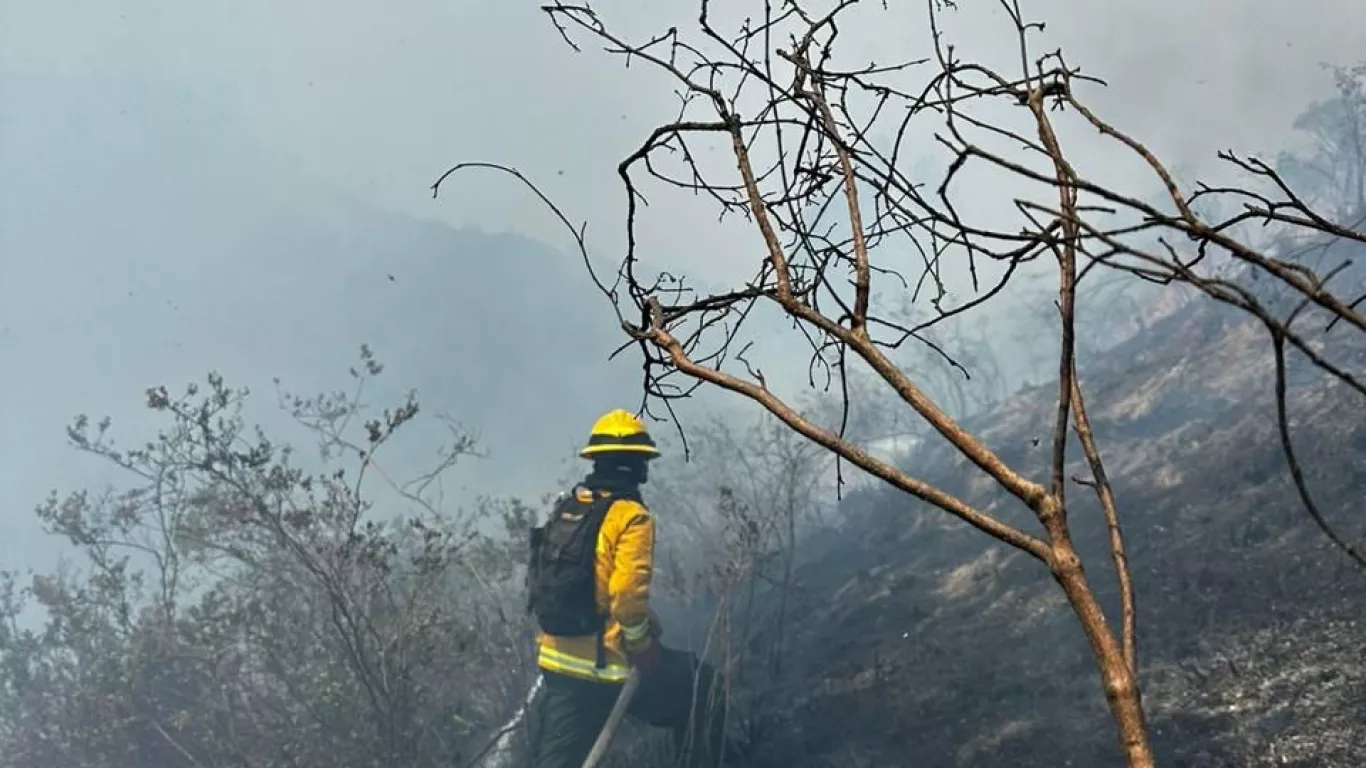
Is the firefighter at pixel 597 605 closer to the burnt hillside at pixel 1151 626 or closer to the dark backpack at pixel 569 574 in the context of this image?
the dark backpack at pixel 569 574

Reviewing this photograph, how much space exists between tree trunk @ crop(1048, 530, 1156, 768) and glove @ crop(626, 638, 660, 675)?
5.07 m

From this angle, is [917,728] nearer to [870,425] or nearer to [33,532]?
[870,425]

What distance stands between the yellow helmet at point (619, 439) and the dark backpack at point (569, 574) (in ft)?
1.25

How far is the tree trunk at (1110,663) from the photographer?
0.89 meters

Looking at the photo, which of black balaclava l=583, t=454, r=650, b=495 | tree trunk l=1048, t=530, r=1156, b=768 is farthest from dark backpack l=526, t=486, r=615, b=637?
tree trunk l=1048, t=530, r=1156, b=768

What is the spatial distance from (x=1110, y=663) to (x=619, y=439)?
5.17 metres

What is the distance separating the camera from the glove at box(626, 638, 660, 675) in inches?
226

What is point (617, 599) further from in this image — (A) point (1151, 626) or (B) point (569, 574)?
(A) point (1151, 626)

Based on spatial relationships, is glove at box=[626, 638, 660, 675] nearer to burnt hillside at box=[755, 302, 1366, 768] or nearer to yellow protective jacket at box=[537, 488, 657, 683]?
yellow protective jacket at box=[537, 488, 657, 683]

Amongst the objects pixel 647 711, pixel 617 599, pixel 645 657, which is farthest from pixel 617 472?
pixel 647 711

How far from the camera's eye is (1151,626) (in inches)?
256

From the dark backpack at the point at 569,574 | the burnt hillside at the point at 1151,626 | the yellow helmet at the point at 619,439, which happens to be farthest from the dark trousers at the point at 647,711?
the yellow helmet at the point at 619,439

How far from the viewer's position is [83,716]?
9258 mm

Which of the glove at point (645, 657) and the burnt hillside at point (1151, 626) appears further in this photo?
the glove at point (645, 657)
